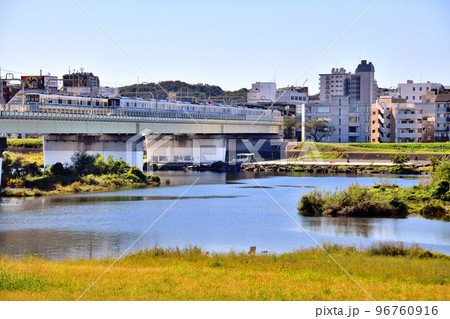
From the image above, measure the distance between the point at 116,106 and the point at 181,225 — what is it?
37.9 meters

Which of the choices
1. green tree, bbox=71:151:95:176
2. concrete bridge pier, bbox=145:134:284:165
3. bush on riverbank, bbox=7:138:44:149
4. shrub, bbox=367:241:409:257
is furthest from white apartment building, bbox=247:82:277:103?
shrub, bbox=367:241:409:257

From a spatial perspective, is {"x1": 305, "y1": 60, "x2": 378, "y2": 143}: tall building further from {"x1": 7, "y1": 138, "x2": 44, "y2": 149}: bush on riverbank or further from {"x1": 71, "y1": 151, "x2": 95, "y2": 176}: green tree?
{"x1": 71, "y1": 151, "x2": 95, "y2": 176}: green tree

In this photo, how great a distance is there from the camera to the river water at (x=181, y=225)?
91.6 feet

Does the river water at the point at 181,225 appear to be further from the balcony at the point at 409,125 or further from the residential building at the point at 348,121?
the residential building at the point at 348,121

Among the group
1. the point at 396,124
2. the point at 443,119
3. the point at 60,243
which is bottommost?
the point at 60,243

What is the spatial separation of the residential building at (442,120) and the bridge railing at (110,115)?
2510 cm

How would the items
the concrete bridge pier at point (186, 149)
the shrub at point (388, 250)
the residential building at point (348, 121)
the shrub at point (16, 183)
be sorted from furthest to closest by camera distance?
the residential building at point (348, 121)
the concrete bridge pier at point (186, 149)
the shrub at point (16, 183)
the shrub at point (388, 250)

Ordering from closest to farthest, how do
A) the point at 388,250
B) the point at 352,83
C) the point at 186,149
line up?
1. the point at 388,250
2. the point at 186,149
3. the point at 352,83

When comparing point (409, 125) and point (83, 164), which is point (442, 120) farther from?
point (83, 164)

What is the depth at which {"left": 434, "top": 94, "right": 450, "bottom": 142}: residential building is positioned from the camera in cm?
10125

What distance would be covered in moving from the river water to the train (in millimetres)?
13846

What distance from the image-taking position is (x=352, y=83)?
190 meters

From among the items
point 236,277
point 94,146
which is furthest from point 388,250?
point 94,146

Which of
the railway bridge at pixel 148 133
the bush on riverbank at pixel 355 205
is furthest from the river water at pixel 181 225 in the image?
the railway bridge at pixel 148 133
